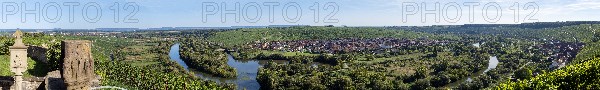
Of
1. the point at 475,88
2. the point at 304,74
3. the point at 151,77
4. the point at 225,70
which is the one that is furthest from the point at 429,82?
the point at 151,77

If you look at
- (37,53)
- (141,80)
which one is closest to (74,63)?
(37,53)

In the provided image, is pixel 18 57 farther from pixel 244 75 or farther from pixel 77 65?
pixel 244 75

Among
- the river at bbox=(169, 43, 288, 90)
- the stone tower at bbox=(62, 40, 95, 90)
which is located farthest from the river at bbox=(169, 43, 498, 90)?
the stone tower at bbox=(62, 40, 95, 90)

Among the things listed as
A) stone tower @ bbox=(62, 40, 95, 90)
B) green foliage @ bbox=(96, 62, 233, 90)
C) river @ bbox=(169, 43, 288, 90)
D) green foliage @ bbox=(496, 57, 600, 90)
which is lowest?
river @ bbox=(169, 43, 288, 90)

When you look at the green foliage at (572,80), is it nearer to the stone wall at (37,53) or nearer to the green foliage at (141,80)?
the green foliage at (141,80)

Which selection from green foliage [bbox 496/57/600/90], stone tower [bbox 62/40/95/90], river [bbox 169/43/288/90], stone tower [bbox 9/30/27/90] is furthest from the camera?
river [bbox 169/43/288/90]

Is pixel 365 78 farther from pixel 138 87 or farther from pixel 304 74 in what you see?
pixel 138 87

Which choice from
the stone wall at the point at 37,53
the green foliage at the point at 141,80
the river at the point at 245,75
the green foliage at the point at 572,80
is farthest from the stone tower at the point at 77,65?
the river at the point at 245,75

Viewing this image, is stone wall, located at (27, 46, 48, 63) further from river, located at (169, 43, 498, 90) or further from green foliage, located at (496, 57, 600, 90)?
green foliage, located at (496, 57, 600, 90)
